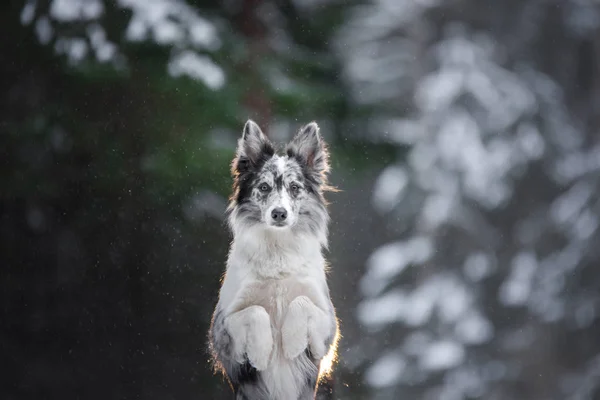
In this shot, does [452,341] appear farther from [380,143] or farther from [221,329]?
[221,329]

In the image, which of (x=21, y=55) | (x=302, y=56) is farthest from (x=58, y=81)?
(x=302, y=56)

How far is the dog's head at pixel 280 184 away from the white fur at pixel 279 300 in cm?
5

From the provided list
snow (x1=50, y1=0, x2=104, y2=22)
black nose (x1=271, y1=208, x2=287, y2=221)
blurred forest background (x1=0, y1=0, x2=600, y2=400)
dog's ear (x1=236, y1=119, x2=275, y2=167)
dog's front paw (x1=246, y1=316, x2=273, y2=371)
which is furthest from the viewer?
snow (x1=50, y1=0, x2=104, y2=22)

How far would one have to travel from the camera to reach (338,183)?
2.77m

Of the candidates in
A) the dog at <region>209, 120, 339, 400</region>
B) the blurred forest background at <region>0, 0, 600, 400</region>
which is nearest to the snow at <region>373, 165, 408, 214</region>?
the blurred forest background at <region>0, 0, 600, 400</region>

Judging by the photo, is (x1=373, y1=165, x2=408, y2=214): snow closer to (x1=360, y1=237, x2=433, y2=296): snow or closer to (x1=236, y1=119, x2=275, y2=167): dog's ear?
(x1=360, y1=237, x2=433, y2=296): snow

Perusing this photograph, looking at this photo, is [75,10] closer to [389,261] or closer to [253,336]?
[389,261]

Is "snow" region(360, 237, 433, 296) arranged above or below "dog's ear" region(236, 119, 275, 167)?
above

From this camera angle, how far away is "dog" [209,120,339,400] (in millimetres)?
A: 1925

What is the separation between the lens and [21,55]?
294cm

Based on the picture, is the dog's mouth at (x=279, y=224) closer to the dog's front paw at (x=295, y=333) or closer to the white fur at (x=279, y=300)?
the white fur at (x=279, y=300)

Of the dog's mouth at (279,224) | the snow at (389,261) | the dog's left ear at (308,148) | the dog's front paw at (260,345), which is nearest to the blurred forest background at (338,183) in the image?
the snow at (389,261)

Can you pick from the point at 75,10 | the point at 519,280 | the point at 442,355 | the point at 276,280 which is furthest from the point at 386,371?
the point at 75,10

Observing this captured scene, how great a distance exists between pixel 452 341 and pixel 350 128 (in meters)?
0.96
